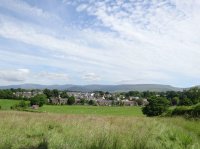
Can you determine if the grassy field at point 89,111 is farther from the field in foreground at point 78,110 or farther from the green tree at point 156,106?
the green tree at point 156,106

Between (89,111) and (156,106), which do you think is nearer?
(156,106)

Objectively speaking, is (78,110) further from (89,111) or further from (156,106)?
(156,106)

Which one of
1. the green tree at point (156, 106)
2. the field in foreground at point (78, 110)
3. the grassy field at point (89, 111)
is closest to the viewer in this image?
the green tree at point (156, 106)

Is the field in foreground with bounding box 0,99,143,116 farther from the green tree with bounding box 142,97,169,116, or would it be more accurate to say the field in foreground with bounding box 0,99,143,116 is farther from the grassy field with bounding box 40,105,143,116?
the green tree with bounding box 142,97,169,116

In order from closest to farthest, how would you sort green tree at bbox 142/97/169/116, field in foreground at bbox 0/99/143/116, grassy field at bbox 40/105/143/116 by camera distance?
1. green tree at bbox 142/97/169/116
2. grassy field at bbox 40/105/143/116
3. field in foreground at bbox 0/99/143/116

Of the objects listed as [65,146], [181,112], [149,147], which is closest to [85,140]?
[65,146]

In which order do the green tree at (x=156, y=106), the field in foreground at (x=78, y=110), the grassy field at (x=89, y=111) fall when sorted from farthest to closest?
the field in foreground at (x=78, y=110)
the grassy field at (x=89, y=111)
the green tree at (x=156, y=106)

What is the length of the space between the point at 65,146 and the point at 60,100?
11545 cm

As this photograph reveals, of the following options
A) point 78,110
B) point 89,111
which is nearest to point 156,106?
point 89,111

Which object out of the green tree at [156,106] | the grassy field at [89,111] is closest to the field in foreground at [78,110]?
the grassy field at [89,111]

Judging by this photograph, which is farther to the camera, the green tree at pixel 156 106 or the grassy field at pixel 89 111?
the grassy field at pixel 89 111

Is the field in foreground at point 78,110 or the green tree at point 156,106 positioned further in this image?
the field in foreground at point 78,110

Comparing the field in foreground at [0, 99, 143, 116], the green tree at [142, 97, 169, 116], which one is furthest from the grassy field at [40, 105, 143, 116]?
the green tree at [142, 97, 169, 116]

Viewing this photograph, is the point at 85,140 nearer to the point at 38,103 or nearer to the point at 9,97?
the point at 38,103
